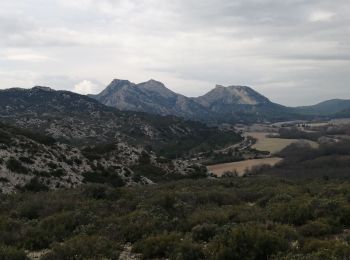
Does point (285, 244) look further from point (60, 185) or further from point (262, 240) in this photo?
point (60, 185)

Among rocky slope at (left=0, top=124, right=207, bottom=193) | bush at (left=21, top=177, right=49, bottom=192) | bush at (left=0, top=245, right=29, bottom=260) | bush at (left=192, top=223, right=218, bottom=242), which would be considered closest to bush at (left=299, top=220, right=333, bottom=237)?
bush at (left=192, top=223, right=218, bottom=242)

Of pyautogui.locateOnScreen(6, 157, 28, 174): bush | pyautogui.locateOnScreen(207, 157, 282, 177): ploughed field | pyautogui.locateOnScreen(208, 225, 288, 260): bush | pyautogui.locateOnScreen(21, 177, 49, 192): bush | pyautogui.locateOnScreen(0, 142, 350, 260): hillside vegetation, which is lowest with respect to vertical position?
pyautogui.locateOnScreen(207, 157, 282, 177): ploughed field

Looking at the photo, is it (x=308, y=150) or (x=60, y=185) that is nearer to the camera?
(x=60, y=185)

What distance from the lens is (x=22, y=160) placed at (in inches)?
2003

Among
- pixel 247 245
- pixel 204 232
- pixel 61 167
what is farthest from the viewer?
pixel 61 167

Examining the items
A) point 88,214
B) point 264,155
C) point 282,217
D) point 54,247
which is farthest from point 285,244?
point 264,155

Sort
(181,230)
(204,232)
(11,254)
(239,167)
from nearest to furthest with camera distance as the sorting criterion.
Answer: (11,254)
(204,232)
(181,230)
(239,167)

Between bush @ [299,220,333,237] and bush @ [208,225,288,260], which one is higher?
bush @ [208,225,288,260]

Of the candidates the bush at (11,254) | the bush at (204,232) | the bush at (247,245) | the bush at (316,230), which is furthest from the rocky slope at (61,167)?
the bush at (247,245)

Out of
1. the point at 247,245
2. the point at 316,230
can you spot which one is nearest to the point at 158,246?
the point at 247,245

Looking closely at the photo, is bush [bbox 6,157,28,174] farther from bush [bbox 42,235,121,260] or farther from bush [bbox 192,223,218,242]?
bush [bbox 192,223,218,242]

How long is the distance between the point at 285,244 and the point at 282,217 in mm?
4847

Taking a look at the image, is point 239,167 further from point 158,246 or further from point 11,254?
point 11,254

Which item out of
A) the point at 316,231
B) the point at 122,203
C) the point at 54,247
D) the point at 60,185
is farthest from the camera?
the point at 60,185
